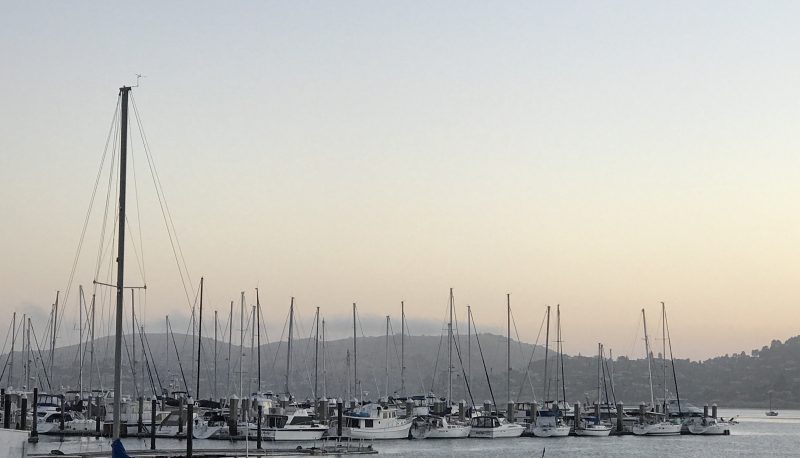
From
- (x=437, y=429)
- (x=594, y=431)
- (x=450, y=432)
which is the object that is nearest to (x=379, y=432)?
(x=437, y=429)

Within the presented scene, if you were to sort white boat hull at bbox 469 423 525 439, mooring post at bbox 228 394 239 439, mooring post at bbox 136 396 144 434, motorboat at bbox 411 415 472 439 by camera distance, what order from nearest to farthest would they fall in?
mooring post at bbox 228 394 239 439
mooring post at bbox 136 396 144 434
motorboat at bbox 411 415 472 439
white boat hull at bbox 469 423 525 439

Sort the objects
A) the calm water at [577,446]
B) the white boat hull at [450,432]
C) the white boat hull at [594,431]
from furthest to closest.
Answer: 1. the white boat hull at [594,431]
2. the white boat hull at [450,432]
3. the calm water at [577,446]

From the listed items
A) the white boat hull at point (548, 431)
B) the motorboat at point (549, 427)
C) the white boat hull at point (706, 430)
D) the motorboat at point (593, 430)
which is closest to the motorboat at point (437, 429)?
the white boat hull at point (548, 431)

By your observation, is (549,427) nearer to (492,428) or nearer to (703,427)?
(492,428)

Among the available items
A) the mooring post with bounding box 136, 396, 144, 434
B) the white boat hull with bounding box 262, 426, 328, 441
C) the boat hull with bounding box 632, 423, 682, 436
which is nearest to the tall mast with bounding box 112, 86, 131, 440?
the white boat hull with bounding box 262, 426, 328, 441

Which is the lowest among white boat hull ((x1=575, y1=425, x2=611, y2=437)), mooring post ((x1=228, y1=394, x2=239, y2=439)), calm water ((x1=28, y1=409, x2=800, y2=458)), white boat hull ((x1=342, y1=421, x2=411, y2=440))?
calm water ((x1=28, y1=409, x2=800, y2=458))

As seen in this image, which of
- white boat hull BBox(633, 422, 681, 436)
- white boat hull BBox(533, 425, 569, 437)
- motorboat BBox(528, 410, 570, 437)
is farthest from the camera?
white boat hull BBox(633, 422, 681, 436)

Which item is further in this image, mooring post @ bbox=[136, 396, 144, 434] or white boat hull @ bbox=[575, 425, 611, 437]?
white boat hull @ bbox=[575, 425, 611, 437]

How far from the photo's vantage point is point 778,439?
137 meters

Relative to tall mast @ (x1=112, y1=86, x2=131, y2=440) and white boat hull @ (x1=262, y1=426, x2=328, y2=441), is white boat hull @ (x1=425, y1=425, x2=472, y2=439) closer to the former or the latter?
white boat hull @ (x1=262, y1=426, x2=328, y2=441)

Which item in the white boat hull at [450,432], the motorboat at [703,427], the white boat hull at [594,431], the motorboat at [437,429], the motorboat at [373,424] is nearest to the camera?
the motorboat at [373,424]

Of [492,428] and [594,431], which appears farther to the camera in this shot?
[594,431]

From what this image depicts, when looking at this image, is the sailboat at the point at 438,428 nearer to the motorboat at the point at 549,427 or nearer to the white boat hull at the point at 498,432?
the white boat hull at the point at 498,432

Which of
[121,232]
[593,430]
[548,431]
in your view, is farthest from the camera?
[593,430]
